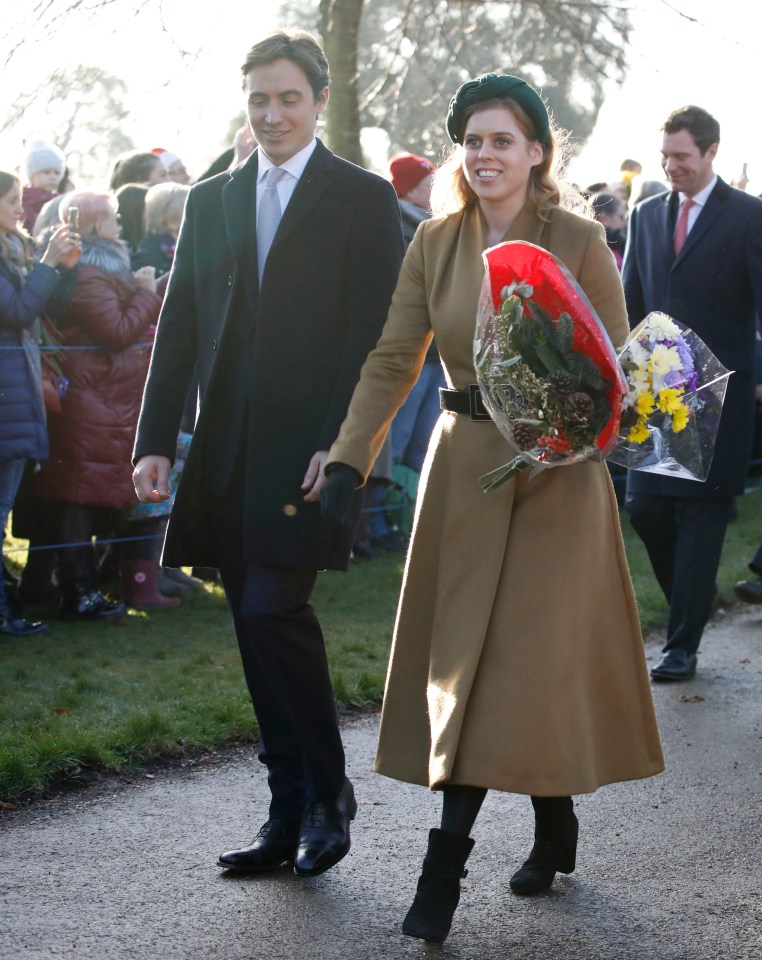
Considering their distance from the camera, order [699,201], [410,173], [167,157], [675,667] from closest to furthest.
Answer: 1. [675,667]
2. [699,201]
3. [410,173]
4. [167,157]

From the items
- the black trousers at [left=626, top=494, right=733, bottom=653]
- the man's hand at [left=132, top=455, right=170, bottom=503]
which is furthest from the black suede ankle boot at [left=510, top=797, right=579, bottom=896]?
the black trousers at [left=626, top=494, right=733, bottom=653]

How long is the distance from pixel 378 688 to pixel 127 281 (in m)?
2.85

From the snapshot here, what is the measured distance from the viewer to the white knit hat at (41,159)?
973cm

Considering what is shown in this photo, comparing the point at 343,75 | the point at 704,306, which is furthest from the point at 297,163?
the point at 343,75

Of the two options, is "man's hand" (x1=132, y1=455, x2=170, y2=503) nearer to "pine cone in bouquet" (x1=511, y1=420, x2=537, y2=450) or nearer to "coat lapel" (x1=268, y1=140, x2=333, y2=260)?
"coat lapel" (x1=268, y1=140, x2=333, y2=260)

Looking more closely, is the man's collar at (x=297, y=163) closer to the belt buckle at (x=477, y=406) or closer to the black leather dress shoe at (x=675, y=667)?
the belt buckle at (x=477, y=406)

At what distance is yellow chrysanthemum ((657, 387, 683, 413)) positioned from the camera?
3912 mm

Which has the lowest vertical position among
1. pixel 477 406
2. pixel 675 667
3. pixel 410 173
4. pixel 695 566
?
pixel 675 667

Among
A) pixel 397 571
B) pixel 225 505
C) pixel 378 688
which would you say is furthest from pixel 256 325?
pixel 397 571

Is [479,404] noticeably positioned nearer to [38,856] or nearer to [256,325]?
[256,325]

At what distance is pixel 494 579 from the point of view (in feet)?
13.1

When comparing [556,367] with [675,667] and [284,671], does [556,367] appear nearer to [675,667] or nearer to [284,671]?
[284,671]

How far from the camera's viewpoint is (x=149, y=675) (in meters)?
6.65

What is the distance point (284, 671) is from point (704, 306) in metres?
3.46
